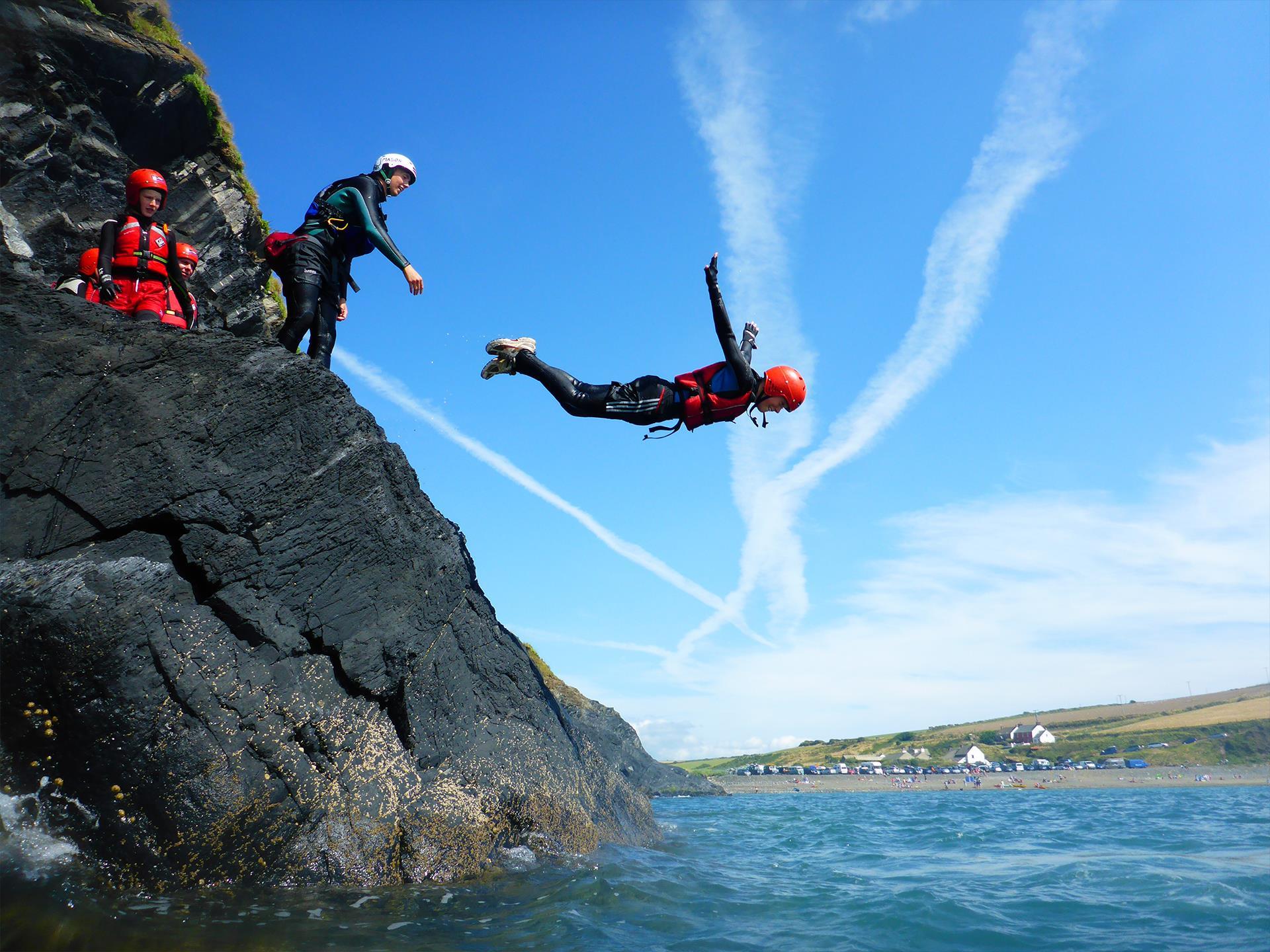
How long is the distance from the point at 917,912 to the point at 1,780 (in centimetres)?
859

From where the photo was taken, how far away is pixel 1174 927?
22.1 ft

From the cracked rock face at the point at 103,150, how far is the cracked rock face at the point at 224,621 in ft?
21.3

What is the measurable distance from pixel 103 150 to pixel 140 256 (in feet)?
19.9

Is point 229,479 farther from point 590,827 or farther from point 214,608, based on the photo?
point 590,827

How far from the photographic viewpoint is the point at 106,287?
8.20 m

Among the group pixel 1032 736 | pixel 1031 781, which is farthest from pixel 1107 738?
pixel 1031 781

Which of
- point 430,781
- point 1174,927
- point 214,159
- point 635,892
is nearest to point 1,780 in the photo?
point 430,781

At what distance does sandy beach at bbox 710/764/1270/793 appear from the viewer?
79.2 m

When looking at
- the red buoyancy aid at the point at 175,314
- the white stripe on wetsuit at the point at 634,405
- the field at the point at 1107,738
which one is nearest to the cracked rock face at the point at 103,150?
the red buoyancy aid at the point at 175,314

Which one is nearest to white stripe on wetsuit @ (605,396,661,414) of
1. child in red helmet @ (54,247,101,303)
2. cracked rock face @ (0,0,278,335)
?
child in red helmet @ (54,247,101,303)

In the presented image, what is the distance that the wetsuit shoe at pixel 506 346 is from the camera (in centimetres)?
825

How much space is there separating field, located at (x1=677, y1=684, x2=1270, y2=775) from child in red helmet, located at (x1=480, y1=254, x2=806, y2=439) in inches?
4792

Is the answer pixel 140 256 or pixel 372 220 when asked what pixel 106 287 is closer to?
pixel 140 256

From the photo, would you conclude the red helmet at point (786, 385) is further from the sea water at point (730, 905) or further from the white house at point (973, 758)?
the white house at point (973, 758)
